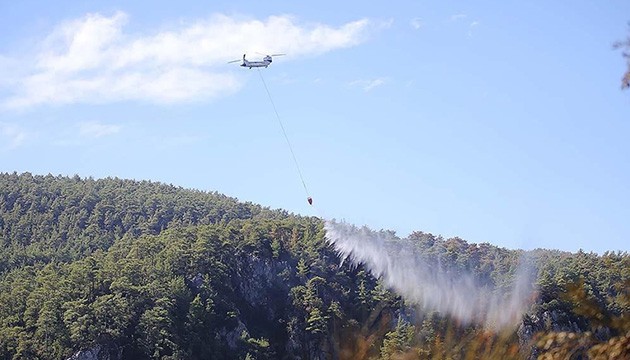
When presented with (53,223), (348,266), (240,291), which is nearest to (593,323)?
(240,291)

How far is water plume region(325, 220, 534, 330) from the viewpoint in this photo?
97000 millimetres

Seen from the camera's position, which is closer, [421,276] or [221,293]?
[221,293]

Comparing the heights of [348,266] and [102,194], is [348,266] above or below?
below

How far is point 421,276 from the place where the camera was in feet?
359

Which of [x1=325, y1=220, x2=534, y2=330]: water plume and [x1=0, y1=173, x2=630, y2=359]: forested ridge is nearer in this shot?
[x1=0, y1=173, x2=630, y2=359]: forested ridge

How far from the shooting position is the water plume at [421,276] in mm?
97000

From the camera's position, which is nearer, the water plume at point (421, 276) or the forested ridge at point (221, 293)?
the forested ridge at point (221, 293)

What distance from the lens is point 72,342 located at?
80188mm

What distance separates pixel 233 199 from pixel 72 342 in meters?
111

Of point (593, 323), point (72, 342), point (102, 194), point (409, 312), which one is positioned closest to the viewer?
point (593, 323)

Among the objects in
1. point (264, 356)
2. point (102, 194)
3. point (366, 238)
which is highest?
point (102, 194)

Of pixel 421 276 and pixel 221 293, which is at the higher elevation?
pixel 421 276

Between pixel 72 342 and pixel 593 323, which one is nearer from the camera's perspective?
pixel 593 323

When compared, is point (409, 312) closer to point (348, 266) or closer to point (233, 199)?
point (348, 266)
